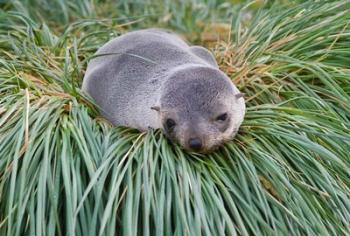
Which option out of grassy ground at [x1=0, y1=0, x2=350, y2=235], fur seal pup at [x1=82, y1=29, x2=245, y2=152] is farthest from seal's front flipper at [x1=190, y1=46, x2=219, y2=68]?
grassy ground at [x1=0, y1=0, x2=350, y2=235]

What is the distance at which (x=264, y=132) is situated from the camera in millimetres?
4547

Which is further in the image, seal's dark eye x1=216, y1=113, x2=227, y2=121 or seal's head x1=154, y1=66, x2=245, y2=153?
seal's dark eye x1=216, y1=113, x2=227, y2=121

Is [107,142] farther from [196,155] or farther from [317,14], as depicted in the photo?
[317,14]

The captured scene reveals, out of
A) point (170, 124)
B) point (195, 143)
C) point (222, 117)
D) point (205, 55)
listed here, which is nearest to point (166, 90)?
point (170, 124)

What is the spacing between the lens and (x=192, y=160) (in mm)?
4340

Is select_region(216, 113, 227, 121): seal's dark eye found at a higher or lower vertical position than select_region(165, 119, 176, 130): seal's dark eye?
higher

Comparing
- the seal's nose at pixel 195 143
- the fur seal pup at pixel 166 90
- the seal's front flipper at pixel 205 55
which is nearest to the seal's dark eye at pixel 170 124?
the fur seal pup at pixel 166 90

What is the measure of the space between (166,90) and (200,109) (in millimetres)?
305

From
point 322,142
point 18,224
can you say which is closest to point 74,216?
point 18,224

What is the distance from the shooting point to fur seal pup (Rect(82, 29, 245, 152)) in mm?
4430

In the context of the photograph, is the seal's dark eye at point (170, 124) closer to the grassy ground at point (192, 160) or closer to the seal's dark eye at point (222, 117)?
the grassy ground at point (192, 160)

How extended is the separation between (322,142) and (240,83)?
35.4 inches

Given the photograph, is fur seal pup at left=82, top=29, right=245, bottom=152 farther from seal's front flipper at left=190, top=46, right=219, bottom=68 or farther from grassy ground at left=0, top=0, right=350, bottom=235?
grassy ground at left=0, top=0, right=350, bottom=235

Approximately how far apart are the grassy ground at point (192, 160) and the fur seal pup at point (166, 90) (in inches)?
4.5
